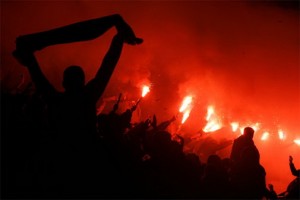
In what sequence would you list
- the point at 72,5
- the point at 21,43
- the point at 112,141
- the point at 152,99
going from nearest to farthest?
the point at 21,43 → the point at 112,141 → the point at 72,5 → the point at 152,99

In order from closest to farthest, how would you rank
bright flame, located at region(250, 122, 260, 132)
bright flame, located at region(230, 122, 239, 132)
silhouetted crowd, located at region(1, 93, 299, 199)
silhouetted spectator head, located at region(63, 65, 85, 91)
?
silhouetted crowd, located at region(1, 93, 299, 199)
silhouetted spectator head, located at region(63, 65, 85, 91)
bright flame, located at region(230, 122, 239, 132)
bright flame, located at region(250, 122, 260, 132)

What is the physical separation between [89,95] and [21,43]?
47cm

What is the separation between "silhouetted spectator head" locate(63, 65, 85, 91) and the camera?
1.91 m

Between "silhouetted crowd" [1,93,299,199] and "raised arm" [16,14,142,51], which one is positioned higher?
"raised arm" [16,14,142,51]

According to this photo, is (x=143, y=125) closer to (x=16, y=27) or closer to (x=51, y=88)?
(x=51, y=88)

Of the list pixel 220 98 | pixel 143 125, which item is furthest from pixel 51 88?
pixel 220 98

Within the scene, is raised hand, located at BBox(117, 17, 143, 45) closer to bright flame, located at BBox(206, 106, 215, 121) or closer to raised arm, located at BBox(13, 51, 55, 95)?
raised arm, located at BBox(13, 51, 55, 95)

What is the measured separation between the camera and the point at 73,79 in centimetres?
192

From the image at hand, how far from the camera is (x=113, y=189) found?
6.23ft

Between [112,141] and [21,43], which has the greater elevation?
[21,43]

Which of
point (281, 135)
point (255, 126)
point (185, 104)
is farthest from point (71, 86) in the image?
point (281, 135)

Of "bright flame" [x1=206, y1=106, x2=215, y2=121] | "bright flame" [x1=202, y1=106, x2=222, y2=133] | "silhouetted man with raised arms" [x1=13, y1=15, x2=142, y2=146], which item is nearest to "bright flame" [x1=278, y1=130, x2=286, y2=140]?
"bright flame" [x1=202, y1=106, x2=222, y2=133]

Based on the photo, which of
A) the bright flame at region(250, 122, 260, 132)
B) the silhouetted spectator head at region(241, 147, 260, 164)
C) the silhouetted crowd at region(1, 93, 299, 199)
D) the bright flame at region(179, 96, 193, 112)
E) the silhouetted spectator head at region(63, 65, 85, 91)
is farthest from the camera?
the bright flame at region(250, 122, 260, 132)

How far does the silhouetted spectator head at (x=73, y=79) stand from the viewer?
1.91 metres
